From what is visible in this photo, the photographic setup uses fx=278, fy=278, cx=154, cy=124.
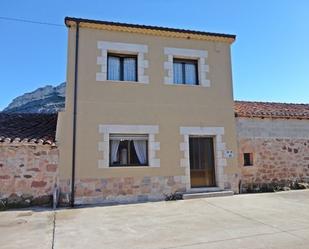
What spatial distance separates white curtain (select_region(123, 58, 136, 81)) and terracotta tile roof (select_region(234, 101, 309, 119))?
417 centimetres

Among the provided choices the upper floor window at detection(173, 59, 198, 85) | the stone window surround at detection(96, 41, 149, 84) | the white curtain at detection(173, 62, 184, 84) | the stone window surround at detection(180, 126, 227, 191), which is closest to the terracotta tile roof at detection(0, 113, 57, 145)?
the stone window surround at detection(96, 41, 149, 84)

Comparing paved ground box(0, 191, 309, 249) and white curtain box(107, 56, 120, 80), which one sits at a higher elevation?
white curtain box(107, 56, 120, 80)

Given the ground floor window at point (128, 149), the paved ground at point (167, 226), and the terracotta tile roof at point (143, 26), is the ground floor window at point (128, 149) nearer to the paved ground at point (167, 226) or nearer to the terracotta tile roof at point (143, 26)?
the paved ground at point (167, 226)

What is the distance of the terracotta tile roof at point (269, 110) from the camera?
1084 cm

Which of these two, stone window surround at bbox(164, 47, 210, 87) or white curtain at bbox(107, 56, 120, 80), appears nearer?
white curtain at bbox(107, 56, 120, 80)

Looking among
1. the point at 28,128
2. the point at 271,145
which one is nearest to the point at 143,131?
the point at 28,128

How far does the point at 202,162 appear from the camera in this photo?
1010 centimetres

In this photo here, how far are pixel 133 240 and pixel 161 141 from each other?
486 cm

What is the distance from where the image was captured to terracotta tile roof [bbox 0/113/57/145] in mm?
8344

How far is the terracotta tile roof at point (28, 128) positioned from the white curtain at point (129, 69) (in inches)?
123

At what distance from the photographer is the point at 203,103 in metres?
10.1

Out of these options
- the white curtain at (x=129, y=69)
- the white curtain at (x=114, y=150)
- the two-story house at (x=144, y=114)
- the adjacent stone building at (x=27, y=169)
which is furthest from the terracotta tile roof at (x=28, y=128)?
the white curtain at (x=129, y=69)

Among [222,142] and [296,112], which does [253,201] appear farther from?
[296,112]

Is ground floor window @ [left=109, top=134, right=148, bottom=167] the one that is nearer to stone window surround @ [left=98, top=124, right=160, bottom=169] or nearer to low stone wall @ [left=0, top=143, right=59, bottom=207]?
stone window surround @ [left=98, top=124, right=160, bottom=169]
